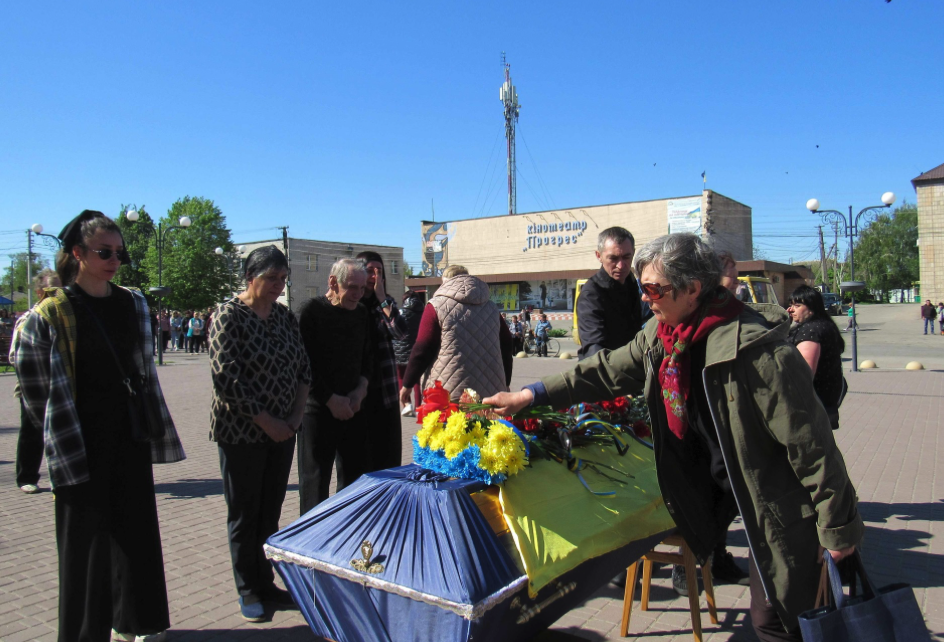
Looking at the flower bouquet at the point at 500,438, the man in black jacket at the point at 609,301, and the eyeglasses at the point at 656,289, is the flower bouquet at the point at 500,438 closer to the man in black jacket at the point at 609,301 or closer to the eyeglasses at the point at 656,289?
the man in black jacket at the point at 609,301

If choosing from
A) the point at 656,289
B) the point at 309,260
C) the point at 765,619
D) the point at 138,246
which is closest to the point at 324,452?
the point at 656,289

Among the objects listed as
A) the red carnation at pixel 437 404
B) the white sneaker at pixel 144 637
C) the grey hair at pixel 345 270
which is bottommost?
the white sneaker at pixel 144 637

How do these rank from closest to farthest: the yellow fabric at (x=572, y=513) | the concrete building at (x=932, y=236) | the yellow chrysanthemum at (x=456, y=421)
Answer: the yellow fabric at (x=572, y=513), the yellow chrysanthemum at (x=456, y=421), the concrete building at (x=932, y=236)

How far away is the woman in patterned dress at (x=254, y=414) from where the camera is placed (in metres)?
3.51

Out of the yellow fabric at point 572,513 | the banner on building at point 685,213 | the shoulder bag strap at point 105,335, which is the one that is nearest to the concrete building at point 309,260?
the banner on building at point 685,213

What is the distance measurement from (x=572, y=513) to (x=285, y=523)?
10.2 ft

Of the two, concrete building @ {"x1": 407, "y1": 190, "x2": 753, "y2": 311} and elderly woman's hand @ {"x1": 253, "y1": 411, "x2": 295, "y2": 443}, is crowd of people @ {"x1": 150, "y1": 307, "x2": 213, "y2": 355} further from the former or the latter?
elderly woman's hand @ {"x1": 253, "y1": 411, "x2": 295, "y2": 443}

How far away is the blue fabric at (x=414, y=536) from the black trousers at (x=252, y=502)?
2.72 ft

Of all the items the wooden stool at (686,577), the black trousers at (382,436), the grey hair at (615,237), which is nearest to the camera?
the wooden stool at (686,577)

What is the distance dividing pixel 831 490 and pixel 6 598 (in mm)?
4252

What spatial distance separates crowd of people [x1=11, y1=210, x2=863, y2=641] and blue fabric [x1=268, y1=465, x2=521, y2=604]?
1.78 feet

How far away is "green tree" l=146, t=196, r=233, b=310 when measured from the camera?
56625mm

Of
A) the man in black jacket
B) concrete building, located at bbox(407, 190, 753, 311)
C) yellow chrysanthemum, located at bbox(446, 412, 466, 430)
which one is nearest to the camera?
yellow chrysanthemum, located at bbox(446, 412, 466, 430)

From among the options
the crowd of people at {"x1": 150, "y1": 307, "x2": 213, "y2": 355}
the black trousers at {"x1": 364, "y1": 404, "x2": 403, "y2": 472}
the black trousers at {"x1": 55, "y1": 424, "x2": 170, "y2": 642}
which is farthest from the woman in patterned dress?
the crowd of people at {"x1": 150, "y1": 307, "x2": 213, "y2": 355}
